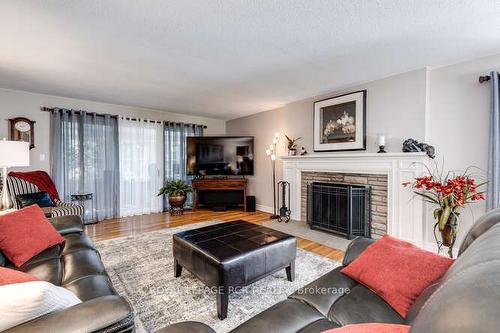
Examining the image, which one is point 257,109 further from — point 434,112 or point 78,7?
point 78,7

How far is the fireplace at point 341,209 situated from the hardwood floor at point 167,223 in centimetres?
60

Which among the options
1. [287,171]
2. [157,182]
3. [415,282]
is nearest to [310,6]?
[415,282]

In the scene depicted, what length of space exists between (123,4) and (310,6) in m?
1.37

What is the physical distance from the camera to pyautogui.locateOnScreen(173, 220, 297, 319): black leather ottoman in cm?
170

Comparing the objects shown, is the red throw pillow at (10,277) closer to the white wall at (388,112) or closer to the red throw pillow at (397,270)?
the red throw pillow at (397,270)

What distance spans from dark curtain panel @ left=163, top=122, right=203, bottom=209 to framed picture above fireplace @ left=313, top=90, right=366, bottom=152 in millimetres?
3093

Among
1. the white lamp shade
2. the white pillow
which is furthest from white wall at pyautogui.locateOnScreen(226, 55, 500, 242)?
the white lamp shade

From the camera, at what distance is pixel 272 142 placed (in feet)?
17.1

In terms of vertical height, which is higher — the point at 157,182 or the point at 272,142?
the point at 272,142

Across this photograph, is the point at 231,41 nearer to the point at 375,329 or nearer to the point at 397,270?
the point at 397,270

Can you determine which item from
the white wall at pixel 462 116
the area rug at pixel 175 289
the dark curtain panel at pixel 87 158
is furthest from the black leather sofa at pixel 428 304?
the dark curtain panel at pixel 87 158

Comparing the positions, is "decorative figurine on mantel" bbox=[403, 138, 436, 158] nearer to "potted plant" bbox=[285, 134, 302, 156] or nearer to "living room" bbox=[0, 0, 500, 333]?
"living room" bbox=[0, 0, 500, 333]

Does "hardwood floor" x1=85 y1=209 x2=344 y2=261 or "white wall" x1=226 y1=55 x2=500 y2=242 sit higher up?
"white wall" x1=226 y1=55 x2=500 y2=242

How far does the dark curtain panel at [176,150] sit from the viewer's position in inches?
212
